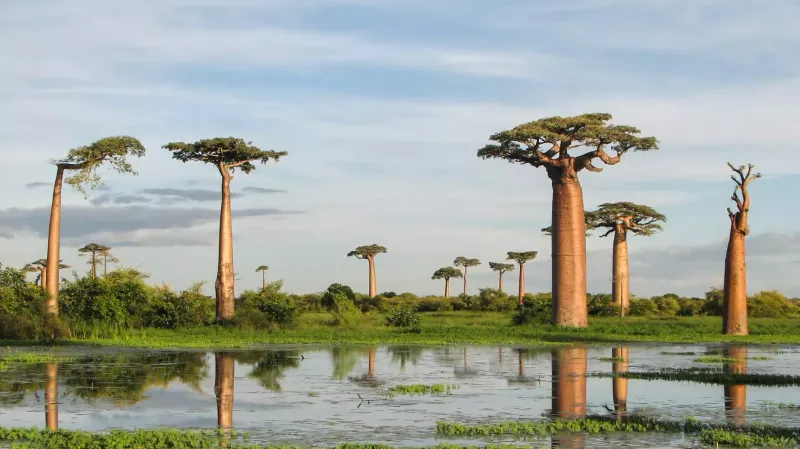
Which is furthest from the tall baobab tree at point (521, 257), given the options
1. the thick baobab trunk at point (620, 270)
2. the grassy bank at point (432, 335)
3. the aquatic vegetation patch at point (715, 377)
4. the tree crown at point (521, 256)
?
the aquatic vegetation patch at point (715, 377)

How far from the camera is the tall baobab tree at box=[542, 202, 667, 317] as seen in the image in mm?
46719

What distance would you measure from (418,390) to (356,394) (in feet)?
2.75

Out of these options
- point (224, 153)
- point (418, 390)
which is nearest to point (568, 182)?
point (224, 153)

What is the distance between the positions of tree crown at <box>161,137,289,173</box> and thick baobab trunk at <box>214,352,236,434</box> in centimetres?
1152

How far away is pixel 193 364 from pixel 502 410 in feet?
26.2

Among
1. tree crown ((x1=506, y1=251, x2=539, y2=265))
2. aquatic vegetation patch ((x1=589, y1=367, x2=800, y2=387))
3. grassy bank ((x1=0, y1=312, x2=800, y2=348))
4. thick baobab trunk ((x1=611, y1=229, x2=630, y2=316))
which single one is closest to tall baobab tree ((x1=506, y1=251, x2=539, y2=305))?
tree crown ((x1=506, y1=251, x2=539, y2=265))

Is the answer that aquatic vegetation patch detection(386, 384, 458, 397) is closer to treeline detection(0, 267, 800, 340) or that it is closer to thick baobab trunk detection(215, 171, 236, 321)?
treeline detection(0, 267, 800, 340)

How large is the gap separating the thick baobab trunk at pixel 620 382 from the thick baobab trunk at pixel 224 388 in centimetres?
404

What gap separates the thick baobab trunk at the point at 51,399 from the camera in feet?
34.2

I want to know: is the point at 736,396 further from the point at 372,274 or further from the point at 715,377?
the point at 372,274

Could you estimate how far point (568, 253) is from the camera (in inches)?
1152

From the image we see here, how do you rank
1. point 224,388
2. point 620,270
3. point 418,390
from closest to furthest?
1. point 418,390
2. point 224,388
3. point 620,270

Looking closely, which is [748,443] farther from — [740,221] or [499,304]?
[499,304]

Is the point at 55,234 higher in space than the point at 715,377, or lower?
higher
